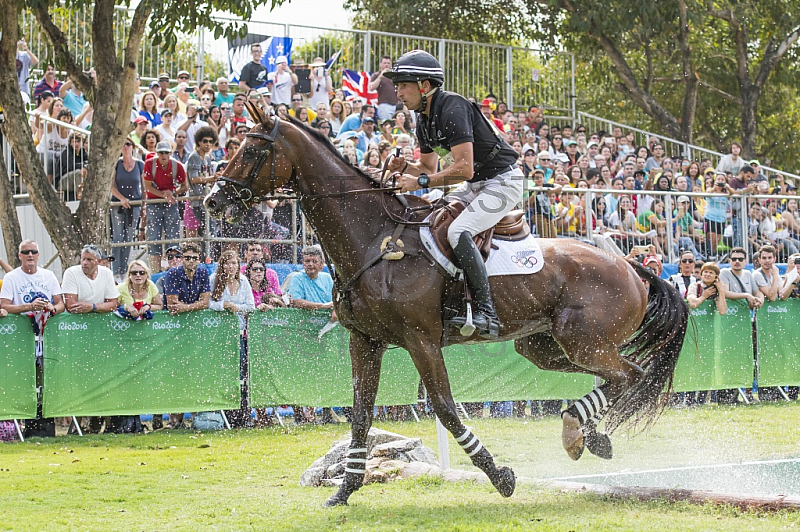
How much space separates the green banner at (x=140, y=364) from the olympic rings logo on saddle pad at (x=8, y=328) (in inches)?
14.0

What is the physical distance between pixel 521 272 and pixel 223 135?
33.4 feet

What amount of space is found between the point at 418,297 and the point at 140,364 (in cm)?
581

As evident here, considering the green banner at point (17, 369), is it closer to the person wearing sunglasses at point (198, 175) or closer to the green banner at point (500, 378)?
the person wearing sunglasses at point (198, 175)

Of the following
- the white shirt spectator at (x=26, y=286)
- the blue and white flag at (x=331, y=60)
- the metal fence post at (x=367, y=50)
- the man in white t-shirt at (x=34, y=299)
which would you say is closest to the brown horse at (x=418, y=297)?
the man in white t-shirt at (x=34, y=299)

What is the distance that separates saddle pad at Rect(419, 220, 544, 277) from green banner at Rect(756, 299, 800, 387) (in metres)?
8.89

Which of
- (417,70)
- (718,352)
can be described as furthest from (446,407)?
(718,352)

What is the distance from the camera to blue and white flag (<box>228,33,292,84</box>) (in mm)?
21578

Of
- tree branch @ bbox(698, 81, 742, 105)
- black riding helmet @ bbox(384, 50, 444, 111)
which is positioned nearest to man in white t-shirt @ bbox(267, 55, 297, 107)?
black riding helmet @ bbox(384, 50, 444, 111)

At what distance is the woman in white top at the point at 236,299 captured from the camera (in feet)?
41.9

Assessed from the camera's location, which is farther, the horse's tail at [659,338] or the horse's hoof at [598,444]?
the horse's tail at [659,338]

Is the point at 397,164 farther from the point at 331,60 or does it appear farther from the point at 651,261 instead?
the point at 331,60

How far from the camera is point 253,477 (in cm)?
929

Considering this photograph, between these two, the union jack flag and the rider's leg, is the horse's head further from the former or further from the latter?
the union jack flag

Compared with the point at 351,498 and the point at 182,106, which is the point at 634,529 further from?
the point at 182,106
